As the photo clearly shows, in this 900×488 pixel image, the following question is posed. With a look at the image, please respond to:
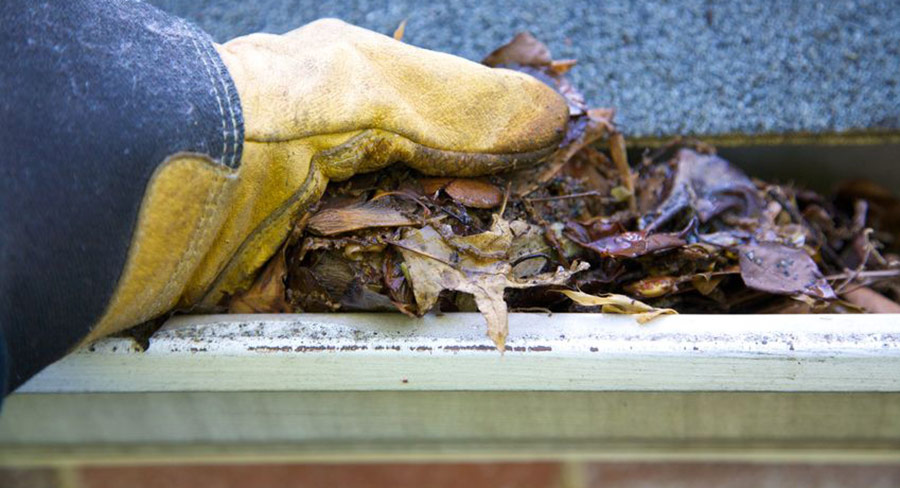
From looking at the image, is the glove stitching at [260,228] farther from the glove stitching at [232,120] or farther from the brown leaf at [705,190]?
the brown leaf at [705,190]

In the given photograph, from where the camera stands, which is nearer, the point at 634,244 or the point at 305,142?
the point at 305,142

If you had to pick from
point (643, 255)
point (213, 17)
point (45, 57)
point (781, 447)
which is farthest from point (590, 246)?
point (213, 17)

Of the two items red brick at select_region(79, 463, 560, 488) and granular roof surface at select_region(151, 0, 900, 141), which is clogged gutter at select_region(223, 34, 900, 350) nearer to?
granular roof surface at select_region(151, 0, 900, 141)

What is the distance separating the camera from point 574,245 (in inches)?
36.5

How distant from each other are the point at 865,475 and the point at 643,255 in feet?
2.67

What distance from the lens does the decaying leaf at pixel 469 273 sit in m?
0.80

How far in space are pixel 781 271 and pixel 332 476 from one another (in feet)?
2.95

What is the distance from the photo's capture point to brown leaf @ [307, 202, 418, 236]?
83 cm

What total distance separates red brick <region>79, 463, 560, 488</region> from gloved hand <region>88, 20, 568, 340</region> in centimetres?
68

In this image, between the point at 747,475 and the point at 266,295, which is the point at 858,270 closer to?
the point at 747,475

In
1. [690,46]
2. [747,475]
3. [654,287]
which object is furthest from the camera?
[747,475]

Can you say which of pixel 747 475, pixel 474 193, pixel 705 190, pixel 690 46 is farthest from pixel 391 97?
pixel 747 475

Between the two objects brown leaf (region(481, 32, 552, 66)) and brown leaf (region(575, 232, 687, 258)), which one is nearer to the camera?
brown leaf (region(575, 232, 687, 258))

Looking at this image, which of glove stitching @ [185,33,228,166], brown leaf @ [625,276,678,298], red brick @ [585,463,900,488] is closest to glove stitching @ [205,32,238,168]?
glove stitching @ [185,33,228,166]
